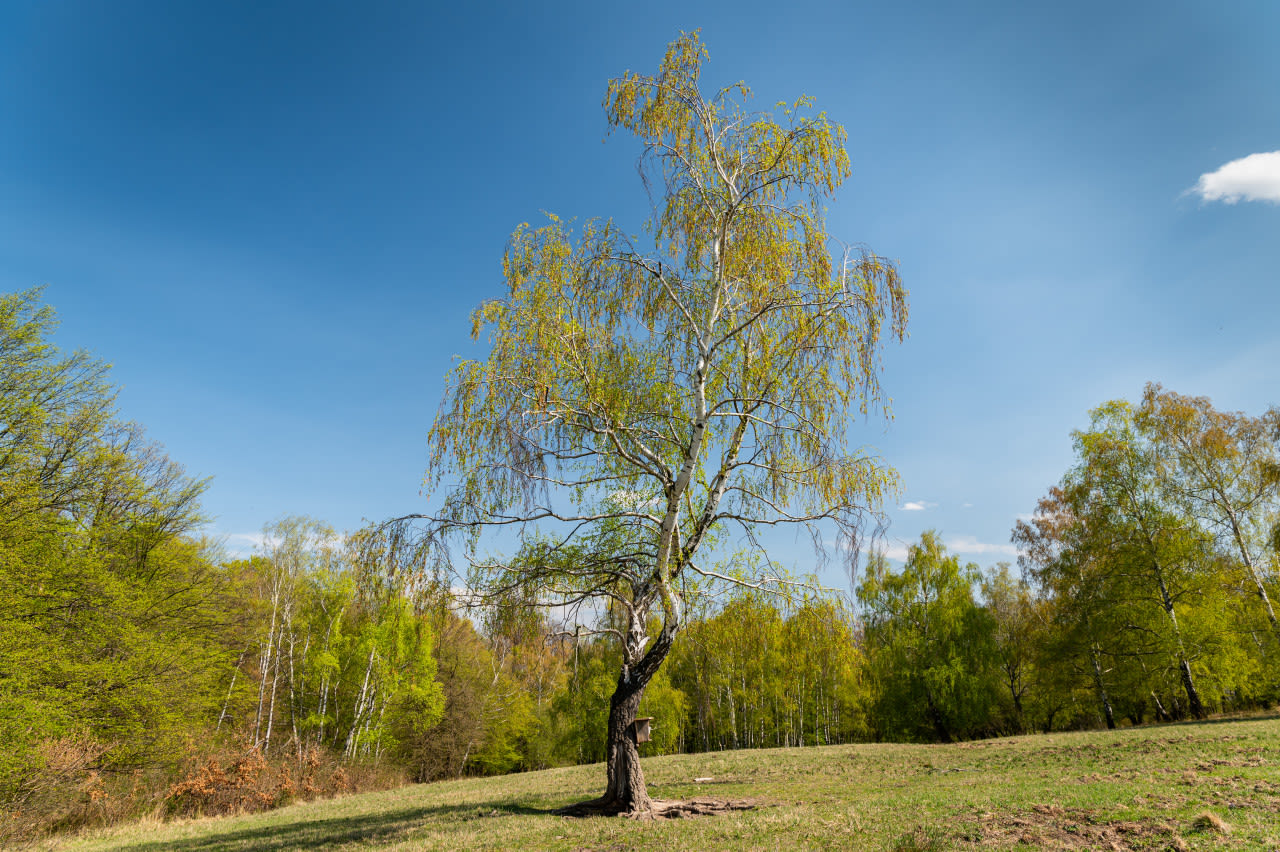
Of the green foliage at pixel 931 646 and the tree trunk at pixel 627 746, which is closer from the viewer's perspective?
the tree trunk at pixel 627 746

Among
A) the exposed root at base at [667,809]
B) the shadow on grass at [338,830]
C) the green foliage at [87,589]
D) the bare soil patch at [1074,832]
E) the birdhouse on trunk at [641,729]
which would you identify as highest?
the green foliage at [87,589]

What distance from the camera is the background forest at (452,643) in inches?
550

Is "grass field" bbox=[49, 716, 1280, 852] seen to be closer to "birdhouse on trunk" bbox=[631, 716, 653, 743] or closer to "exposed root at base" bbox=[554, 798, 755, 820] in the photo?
"exposed root at base" bbox=[554, 798, 755, 820]

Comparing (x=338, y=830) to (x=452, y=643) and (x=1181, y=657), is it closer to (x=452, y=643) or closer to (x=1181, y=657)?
(x=452, y=643)

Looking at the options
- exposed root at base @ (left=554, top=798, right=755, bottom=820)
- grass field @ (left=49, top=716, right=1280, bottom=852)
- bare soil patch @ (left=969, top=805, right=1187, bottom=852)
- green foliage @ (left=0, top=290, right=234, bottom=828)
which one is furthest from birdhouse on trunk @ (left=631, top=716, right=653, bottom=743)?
green foliage @ (left=0, top=290, right=234, bottom=828)

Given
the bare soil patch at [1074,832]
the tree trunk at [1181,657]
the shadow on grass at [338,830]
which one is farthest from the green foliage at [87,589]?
the tree trunk at [1181,657]

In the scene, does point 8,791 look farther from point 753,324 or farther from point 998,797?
point 998,797

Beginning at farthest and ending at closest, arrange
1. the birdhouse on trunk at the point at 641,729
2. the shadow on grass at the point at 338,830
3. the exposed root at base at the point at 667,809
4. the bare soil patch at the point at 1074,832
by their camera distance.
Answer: the shadow on grass at the point at 338,830 → the birdhouse on trunk at the point at 641,729 → the exposed root at base at the point at 667,809 → the bare soil patch at the point at 1074,832

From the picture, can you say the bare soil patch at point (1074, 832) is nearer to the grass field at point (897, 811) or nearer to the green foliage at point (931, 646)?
the grass field at point (897, 811)

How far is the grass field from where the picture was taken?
6.54m

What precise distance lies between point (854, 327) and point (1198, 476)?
26.0 metres

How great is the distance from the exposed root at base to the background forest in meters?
2.59

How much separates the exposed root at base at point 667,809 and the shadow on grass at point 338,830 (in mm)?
1093

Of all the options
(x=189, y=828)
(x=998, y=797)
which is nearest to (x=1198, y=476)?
(x=998, y=797)
